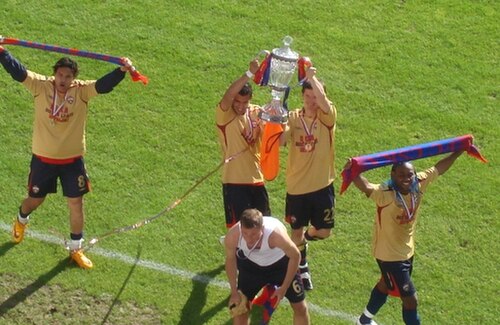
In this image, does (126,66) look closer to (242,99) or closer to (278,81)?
(242,99)

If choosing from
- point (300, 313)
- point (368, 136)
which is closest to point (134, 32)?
point (368, 136)

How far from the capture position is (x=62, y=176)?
10.1m

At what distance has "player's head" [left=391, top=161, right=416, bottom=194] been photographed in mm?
8945

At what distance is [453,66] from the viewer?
13.0 metres

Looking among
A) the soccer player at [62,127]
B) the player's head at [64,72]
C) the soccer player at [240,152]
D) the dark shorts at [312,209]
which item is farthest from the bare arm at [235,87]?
the player's head at [64,72]

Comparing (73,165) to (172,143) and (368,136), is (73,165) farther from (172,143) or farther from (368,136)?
(368,136)

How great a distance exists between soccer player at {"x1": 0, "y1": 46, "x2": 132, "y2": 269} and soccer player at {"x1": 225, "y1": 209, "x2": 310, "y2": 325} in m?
1.95

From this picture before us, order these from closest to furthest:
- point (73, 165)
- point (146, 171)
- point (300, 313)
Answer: point (300, 313), point (73, 165), point (146, 171)

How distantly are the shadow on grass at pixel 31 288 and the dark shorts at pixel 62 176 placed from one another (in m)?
0.76

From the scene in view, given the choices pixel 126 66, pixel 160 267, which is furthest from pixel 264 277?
pixel 126 66

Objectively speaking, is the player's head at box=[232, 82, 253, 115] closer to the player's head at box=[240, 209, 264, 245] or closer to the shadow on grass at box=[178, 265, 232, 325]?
the player's head at box=[240, 209, 264, 245]

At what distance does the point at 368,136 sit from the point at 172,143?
7.61 feet

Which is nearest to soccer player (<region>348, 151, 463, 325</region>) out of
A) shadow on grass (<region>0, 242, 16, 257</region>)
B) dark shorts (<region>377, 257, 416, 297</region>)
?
dark shorts (<region>377, 257, 416, 297</region>)

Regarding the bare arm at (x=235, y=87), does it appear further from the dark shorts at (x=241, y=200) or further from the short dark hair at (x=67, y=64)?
the short dark hair at (x=67, y=64)
